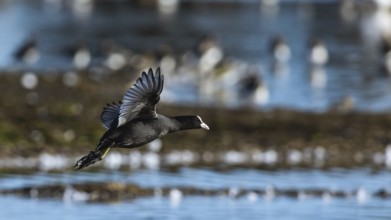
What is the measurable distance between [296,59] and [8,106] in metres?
20.3

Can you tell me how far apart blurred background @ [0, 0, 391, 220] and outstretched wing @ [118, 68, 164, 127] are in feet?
13.1

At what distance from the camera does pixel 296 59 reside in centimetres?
4322

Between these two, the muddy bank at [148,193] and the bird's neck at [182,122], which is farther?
the muddy bank at [148,193]

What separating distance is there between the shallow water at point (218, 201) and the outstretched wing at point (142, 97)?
3966 millimetres

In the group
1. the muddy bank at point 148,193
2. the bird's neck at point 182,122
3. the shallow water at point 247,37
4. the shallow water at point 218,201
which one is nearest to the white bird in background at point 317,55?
the shallow water at point 247,37

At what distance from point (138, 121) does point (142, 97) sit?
274 mm

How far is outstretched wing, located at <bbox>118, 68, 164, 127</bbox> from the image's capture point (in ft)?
41.1

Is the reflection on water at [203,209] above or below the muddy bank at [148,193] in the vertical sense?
below

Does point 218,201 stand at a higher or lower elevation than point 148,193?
lower

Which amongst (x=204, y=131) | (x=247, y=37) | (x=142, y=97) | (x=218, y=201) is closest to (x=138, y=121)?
(x=142, y=97)

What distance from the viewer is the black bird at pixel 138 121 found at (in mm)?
12570

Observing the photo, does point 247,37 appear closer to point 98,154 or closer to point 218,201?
point 218,201

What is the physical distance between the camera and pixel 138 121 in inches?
502

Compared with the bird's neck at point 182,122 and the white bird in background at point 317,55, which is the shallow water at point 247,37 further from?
the bird's neck at point 182,122
